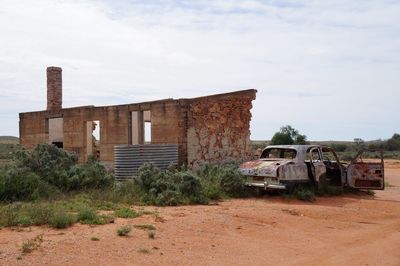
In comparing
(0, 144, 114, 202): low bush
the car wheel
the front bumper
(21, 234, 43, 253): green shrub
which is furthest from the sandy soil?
(0, 144, 114, 202): low bush

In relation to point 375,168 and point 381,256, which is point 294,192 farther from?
point 381,256

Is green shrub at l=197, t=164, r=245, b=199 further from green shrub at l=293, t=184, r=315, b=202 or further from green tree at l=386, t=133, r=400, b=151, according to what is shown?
green tree at l=386, t=133, r=400, b=151

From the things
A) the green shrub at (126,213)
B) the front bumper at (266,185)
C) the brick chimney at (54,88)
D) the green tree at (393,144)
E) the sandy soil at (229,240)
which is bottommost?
the sandy soil at (229,240)

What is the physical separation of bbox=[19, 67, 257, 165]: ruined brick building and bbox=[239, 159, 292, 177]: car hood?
3.37 meters

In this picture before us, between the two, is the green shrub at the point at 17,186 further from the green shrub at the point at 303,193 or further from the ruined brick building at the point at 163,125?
the green shrub at the point at 303,193

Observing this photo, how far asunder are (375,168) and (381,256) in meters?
7.57

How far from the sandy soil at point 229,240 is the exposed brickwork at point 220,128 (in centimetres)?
590

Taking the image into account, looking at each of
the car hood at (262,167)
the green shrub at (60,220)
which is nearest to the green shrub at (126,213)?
the green shrub at (60,220)

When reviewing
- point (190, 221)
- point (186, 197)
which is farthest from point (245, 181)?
point (190, 221)

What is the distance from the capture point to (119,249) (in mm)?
7301

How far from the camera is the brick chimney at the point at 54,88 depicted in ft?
74.6

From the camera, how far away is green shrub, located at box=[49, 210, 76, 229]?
837 cm

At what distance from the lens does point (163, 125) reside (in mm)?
17688

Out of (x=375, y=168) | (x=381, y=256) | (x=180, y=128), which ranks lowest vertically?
(x=381, y=256)
